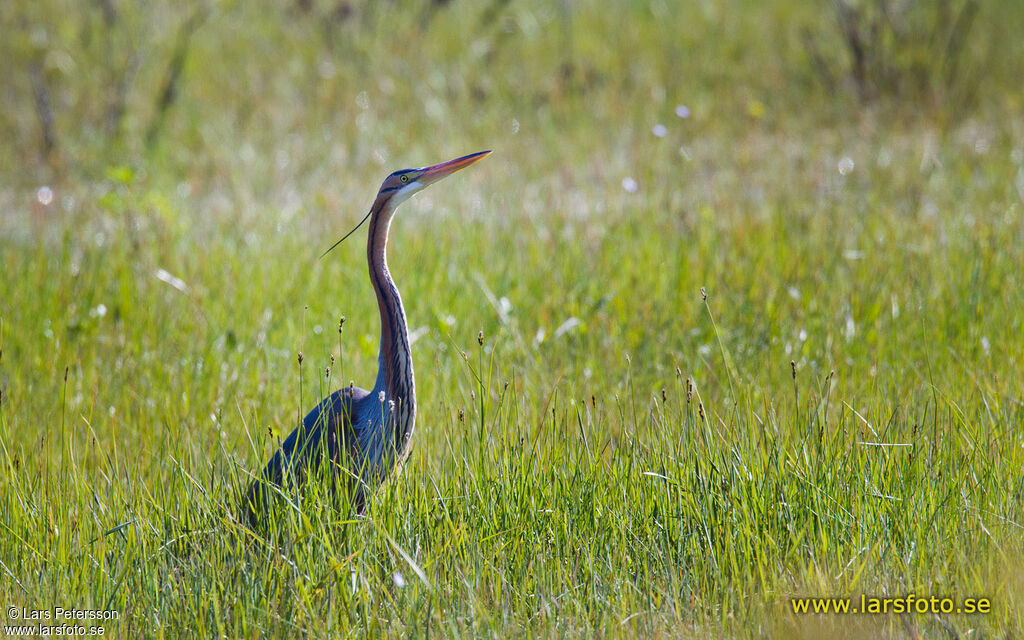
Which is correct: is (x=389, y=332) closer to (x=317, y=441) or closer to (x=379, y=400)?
(x=379, y=400)

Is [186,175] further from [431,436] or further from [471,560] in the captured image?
[471,560]

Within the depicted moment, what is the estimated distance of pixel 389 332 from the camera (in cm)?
336

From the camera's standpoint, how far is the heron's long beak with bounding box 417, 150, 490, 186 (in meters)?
3.29

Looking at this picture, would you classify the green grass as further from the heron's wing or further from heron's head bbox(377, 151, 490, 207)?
heron's head bbox(377, 151, 490, 207)

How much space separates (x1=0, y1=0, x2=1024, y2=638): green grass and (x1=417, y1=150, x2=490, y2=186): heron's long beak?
0.60 meters

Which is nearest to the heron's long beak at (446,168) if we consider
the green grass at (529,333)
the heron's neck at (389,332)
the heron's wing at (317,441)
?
the heron's neck at (389,332)

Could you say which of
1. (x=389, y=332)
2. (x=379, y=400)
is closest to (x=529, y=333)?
(x=389, y=332)

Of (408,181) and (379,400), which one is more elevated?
(408,181)

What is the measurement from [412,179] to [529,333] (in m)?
1.67

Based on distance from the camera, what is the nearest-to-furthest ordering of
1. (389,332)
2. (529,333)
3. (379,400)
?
(379,400) → (389,332) → (529,333)

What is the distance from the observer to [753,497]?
2830mm

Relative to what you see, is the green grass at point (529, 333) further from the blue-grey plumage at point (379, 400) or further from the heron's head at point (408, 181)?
the heron's head at point (408, 181)

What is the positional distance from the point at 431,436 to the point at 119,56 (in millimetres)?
8122

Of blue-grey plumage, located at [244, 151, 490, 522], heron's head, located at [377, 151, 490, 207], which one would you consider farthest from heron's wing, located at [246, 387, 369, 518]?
heron's head, located at [377, 151, 490, 207]
